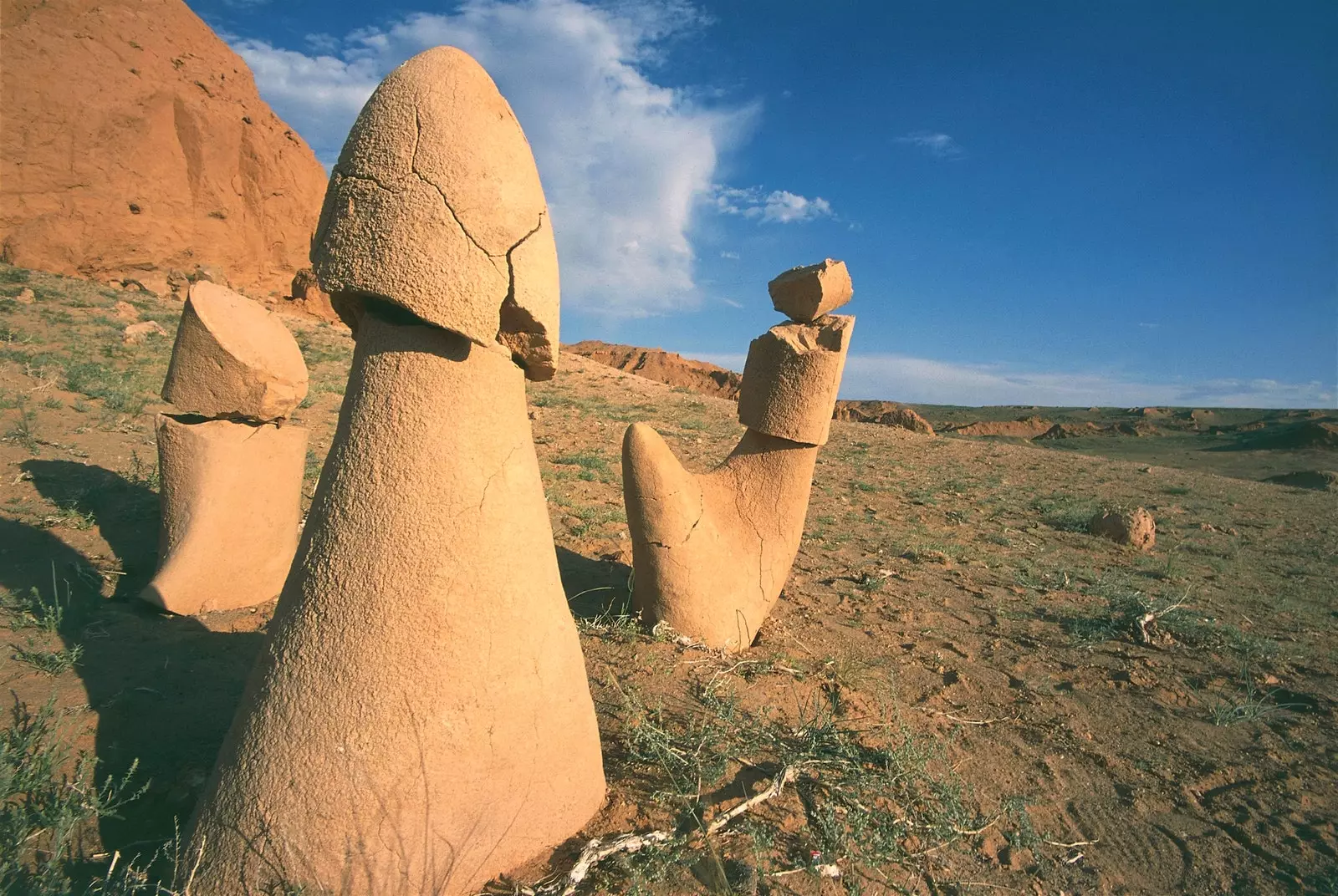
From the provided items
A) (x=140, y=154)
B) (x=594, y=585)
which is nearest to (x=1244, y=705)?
(x=594, y=585)

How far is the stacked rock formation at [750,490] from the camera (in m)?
3.29

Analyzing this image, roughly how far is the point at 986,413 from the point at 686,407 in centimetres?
3359

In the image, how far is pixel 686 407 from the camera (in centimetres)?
1386

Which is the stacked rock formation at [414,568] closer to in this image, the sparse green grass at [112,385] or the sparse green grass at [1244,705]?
the sparse green grass at [1244,705]

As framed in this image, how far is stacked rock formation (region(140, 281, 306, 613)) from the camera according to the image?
3348mm

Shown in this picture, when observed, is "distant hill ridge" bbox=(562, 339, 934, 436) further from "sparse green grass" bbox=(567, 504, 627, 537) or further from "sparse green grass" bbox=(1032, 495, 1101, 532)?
"sparse green grass" bbox=(567, 504, 627, 537)

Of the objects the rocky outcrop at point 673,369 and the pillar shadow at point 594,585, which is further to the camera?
the rocky outcrop at point 673,369

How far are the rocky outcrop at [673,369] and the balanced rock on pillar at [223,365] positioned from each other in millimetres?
21482

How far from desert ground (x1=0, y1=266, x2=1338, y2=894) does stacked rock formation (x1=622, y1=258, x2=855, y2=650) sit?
20cm

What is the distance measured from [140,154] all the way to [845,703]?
20.3m

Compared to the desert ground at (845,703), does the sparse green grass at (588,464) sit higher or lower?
higher

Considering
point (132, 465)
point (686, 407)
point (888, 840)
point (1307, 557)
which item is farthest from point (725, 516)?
point (686, 407)

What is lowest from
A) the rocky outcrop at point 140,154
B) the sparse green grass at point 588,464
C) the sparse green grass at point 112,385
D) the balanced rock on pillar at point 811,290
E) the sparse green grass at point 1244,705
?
the sparse green grass at point 1244,705

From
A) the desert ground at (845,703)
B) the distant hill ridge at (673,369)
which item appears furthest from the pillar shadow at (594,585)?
the distant hill ridge at (673,369)
